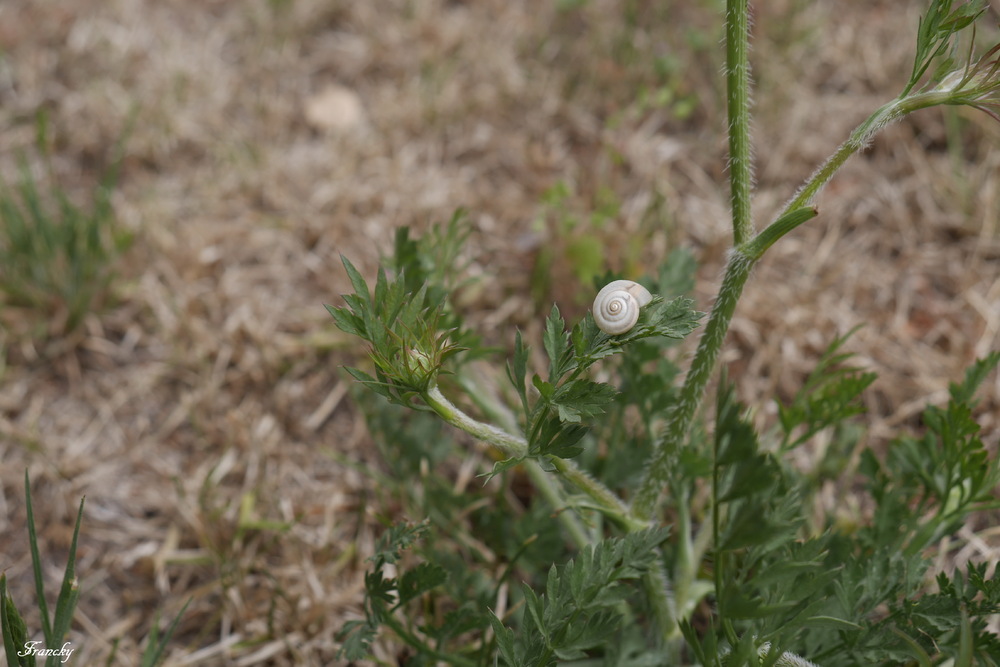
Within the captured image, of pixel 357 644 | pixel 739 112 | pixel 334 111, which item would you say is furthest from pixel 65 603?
pixel 334 111

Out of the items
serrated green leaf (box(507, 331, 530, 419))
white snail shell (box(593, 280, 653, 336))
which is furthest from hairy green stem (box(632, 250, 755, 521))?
serrated green leaf (box(507, 331, 530, 419))

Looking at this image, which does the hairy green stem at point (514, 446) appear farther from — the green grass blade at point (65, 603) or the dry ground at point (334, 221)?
the dry ground at point (334, 221)

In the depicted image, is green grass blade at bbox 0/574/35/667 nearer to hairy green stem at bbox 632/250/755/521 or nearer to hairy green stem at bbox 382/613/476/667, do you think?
hairy green stem at bbox 382/613/476/667

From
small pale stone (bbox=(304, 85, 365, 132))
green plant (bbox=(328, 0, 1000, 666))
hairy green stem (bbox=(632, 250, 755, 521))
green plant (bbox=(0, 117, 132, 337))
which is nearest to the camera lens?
green plant (bbox=(328, 0, 1000, 666))

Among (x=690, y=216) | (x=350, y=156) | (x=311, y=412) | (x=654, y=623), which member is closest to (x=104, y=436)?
(x=311, y=412)

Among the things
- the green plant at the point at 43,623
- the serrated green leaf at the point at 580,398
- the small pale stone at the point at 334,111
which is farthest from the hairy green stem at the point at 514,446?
the small pale stone at the point at 334,111
